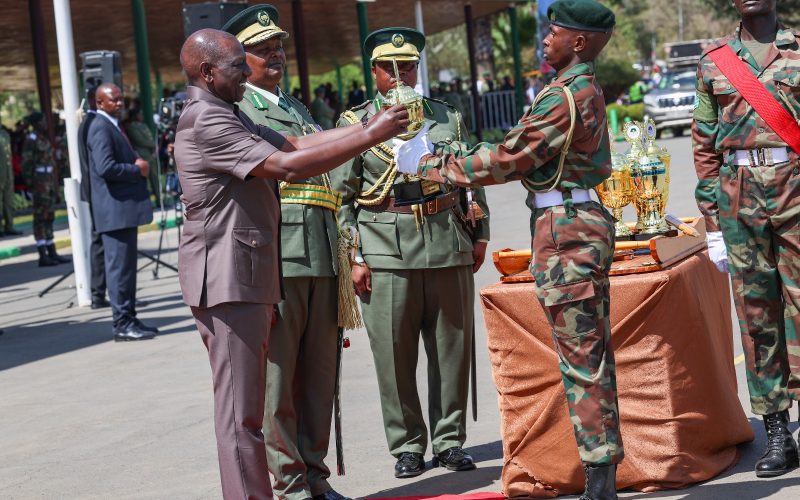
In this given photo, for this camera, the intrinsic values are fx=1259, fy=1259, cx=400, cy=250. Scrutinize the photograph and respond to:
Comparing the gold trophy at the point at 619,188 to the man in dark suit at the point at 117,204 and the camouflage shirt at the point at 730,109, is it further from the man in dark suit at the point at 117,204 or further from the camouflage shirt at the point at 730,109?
the man in dark suit at the point at 117,204

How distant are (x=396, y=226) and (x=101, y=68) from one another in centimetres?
904

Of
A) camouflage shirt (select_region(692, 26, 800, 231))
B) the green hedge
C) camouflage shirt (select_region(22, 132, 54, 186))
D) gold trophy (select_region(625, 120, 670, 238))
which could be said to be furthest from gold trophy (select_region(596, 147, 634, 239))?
the green hedge

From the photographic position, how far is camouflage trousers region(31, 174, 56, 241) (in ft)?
56.4

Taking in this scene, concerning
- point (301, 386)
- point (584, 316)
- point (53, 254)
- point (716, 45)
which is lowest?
point (301, 386)

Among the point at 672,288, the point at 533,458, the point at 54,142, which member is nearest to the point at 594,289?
the point at 672,288

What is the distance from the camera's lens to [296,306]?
5.50 m

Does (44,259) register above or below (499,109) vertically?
below

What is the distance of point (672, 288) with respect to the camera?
5430 millimetres

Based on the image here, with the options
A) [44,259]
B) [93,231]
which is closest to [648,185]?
A: [93,231]

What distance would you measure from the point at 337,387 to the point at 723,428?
5.82 feet

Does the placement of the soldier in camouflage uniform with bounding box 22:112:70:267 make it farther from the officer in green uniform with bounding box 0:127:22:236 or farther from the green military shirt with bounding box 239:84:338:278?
the green military shirt with bounding box 239:84:338:278

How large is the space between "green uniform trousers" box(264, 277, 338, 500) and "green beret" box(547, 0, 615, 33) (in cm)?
155

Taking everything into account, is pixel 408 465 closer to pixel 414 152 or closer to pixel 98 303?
pixel 414 152

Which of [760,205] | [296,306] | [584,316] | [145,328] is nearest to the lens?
[584,316]
